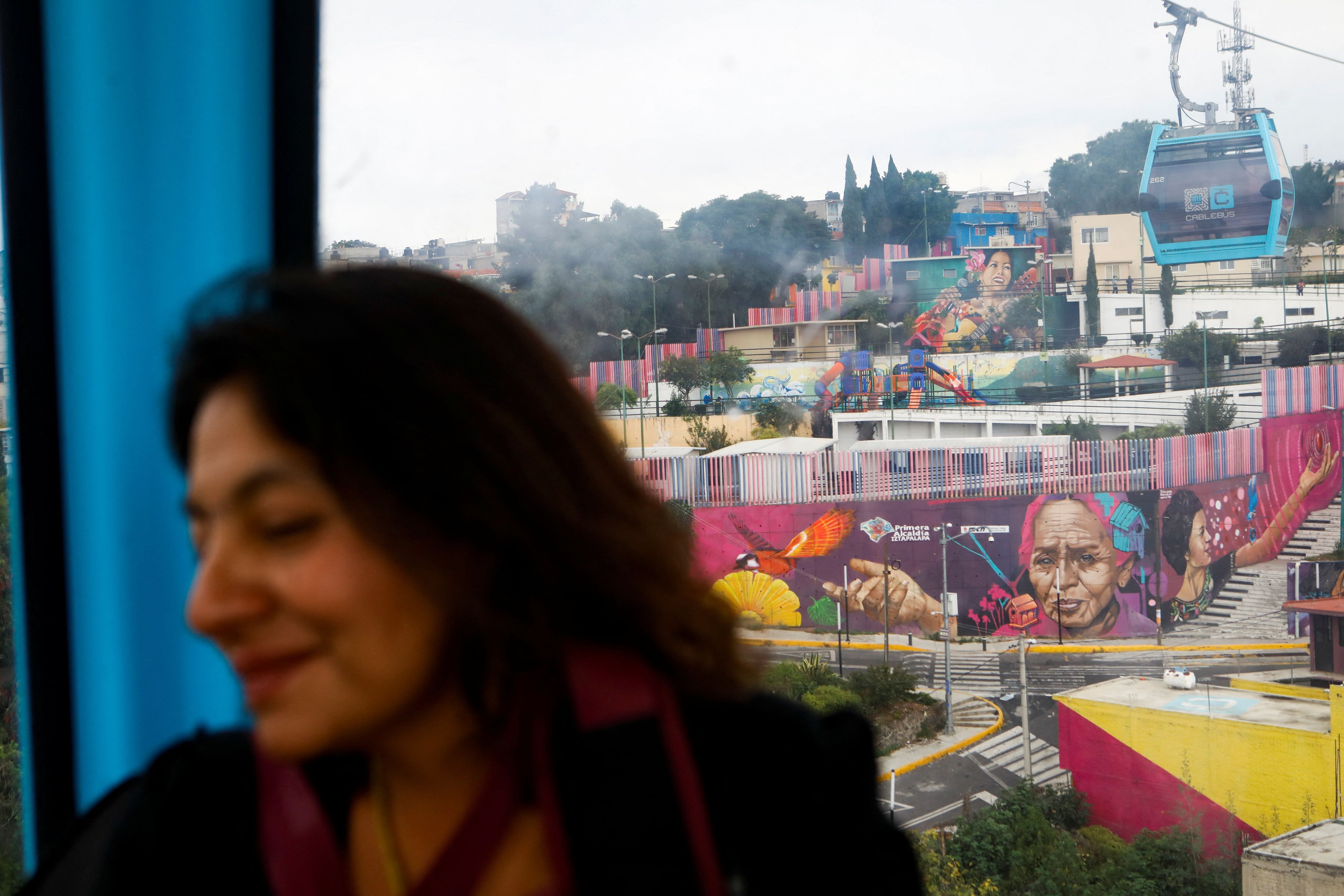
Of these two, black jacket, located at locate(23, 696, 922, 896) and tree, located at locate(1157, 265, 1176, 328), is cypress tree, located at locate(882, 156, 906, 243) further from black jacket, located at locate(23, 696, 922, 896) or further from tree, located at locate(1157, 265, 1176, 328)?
black jacket, located at locate(23, 696, 922, 896)

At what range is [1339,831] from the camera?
7.45 feet

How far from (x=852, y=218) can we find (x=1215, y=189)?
2.60 m

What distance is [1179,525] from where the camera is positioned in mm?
8312

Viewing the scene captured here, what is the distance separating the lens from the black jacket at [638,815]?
1.37 ft

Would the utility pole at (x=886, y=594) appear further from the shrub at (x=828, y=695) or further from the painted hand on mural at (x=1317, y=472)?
the painted hand on mural at (x=1317, y=472)

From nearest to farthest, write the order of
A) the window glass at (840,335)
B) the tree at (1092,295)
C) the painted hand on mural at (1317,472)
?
the painted hand on mural at (1317,472) → the window glass at (840,335) → the tree at (1092,295)

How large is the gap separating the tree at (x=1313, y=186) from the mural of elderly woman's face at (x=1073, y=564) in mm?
3685

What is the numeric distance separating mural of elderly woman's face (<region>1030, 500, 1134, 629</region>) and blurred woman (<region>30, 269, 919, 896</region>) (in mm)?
8559

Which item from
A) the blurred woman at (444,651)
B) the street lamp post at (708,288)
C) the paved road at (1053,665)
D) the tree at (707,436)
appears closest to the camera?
the blurred woman at (444,651)

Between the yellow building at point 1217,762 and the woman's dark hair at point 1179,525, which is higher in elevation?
the woman's dark hair at point 1179,525

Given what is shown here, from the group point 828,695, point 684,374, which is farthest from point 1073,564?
point 828,695

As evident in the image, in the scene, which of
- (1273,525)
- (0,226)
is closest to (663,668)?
(0,226)

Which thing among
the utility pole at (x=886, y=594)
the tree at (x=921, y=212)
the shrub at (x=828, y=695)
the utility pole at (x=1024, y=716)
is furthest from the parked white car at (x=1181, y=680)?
the tree at (x=921, y=212)

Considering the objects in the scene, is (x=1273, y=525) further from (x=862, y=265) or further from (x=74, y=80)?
(x=74, y=80)
